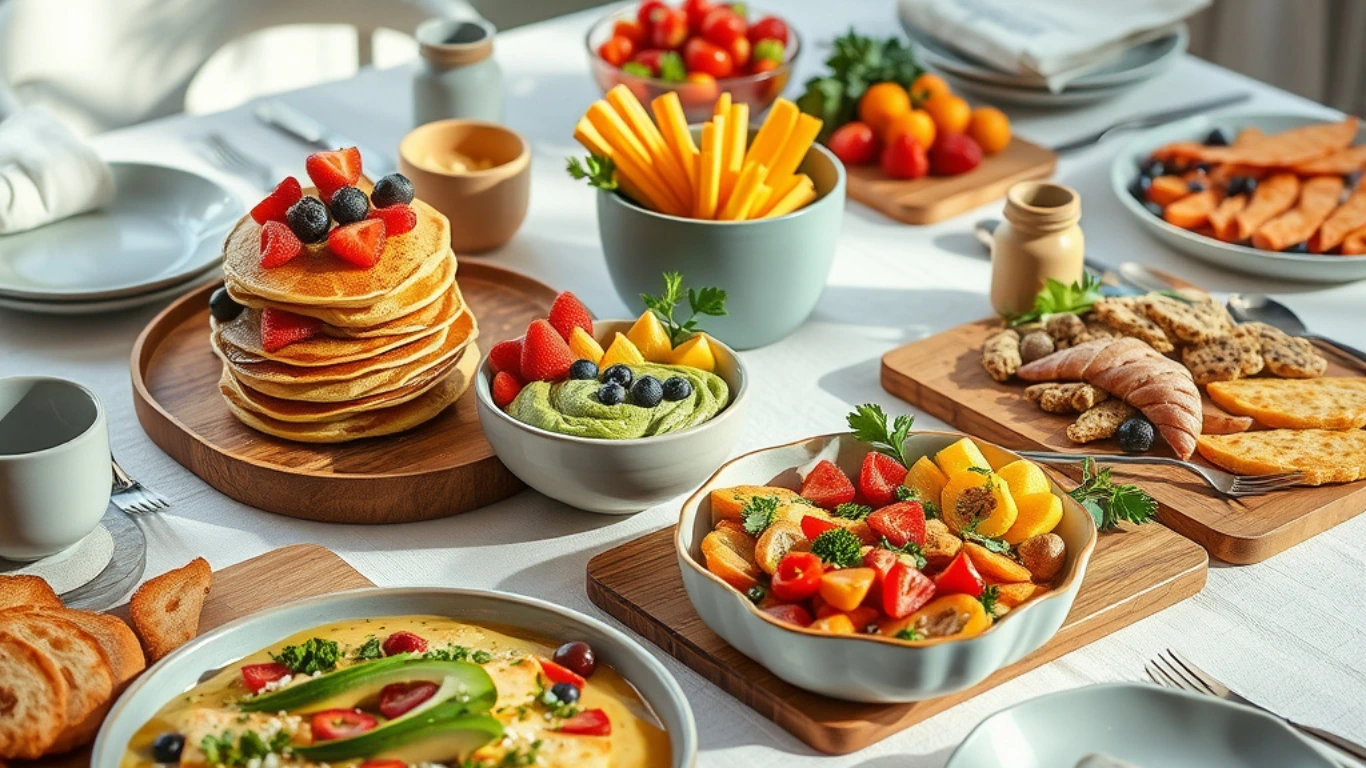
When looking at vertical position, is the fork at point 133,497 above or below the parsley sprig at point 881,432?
below

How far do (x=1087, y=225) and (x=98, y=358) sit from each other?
5.69 feet

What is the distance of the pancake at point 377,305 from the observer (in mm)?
1840

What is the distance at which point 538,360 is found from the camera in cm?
181

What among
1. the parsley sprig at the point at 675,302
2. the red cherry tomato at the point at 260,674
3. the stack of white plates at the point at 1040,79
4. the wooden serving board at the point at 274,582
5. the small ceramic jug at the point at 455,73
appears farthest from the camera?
the stack of white plates at the point at 1040,79

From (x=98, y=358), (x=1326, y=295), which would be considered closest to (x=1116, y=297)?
(x=1326, y=295)

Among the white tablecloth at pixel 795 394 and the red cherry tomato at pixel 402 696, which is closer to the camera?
the red cherry tomato at pixel 402 696

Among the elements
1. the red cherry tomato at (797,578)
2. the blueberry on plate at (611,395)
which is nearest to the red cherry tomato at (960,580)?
the red cherry tomato at (797,578)

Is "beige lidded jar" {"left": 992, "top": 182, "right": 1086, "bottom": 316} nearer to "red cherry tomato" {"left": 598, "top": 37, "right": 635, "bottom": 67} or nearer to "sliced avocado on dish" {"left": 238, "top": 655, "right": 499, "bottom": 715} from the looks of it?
"red cherry tomato" {"left": 598, "top": 37, "right": 635, "bottom": 67}

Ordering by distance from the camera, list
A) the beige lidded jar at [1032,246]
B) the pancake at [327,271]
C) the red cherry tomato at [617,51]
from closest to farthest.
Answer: the pancake at [327,271]
the beige lidded jar at [1032,246]
the red cherry tomato at [617,51]

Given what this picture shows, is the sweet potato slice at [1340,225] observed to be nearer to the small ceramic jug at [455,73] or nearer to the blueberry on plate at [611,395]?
the blueberry on plate at [611,395]

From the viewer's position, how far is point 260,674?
1.42 m

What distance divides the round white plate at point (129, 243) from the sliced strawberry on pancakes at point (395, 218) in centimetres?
51

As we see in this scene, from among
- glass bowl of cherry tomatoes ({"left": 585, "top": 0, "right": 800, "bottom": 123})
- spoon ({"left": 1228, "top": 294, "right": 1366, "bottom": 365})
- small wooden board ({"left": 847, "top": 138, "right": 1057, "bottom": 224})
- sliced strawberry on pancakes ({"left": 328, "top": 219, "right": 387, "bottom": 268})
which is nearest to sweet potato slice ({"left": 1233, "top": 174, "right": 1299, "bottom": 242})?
spoon ({"left": 1228, "top": 294, "right": 1366, "bottom": 365})

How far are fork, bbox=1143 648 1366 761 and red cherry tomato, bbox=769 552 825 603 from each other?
400 millimetres
